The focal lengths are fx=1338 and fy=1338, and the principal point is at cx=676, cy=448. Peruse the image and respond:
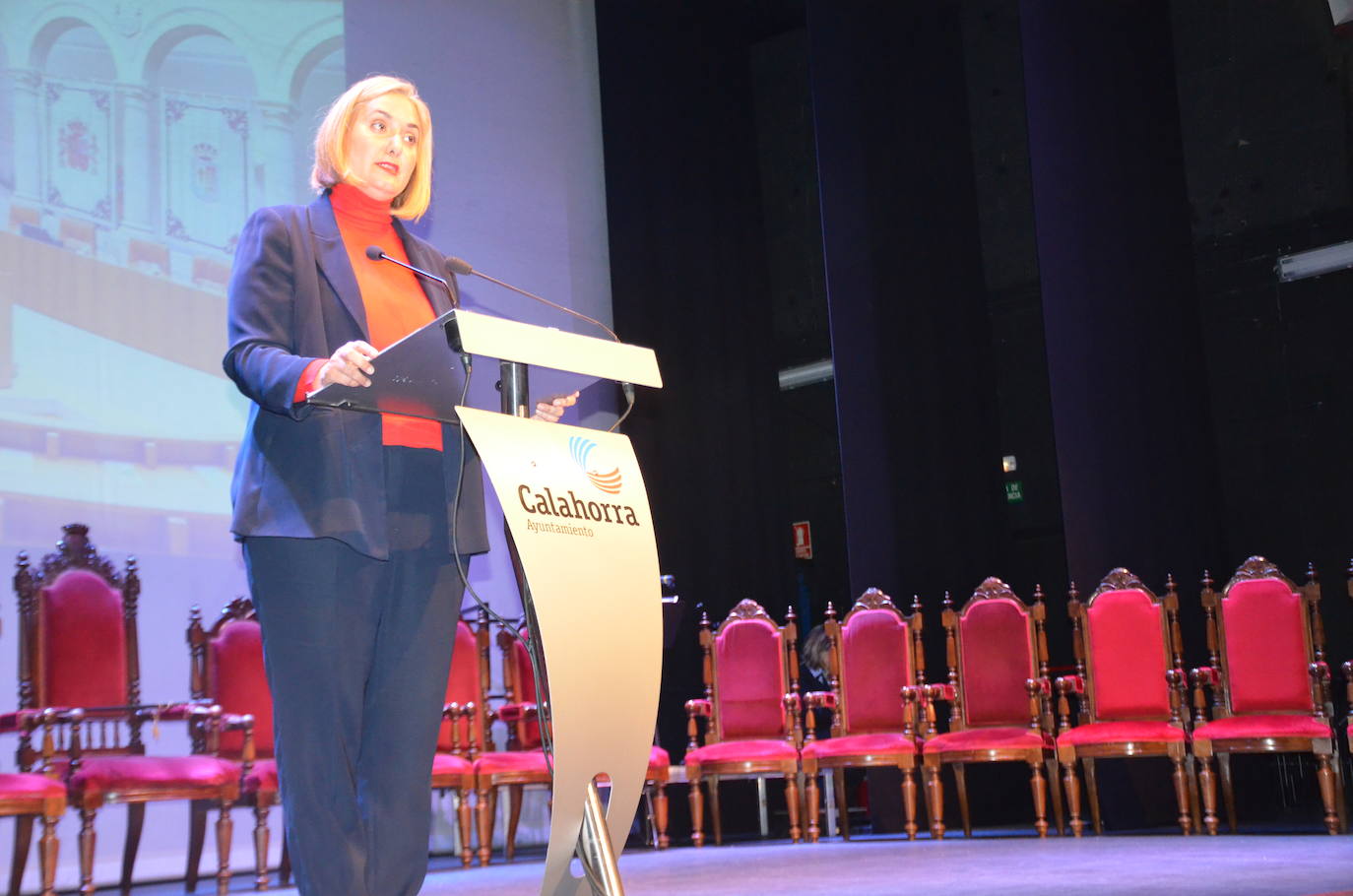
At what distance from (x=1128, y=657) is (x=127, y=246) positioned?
13.4ft

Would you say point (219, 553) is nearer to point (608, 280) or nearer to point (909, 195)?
point (608, 280)

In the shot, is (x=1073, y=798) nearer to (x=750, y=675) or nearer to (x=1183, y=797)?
Answer: (x=1183, y=797)

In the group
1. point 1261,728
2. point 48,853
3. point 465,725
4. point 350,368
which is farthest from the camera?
point 465,725

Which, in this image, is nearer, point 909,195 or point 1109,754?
point 1109,754

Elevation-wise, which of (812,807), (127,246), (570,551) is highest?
(127,246)

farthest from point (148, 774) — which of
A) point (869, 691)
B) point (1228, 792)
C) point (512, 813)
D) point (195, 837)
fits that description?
point (1228, 792)

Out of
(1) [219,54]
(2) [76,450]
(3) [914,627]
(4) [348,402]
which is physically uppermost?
(1) [219,54]

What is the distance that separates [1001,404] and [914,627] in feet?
11.0

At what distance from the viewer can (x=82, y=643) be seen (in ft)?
14.5

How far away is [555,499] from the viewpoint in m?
1.61

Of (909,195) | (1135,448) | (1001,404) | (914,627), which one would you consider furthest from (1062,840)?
(1001,404)

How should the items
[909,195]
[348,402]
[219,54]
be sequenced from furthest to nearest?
[909,195] < [219,54] < [348,402]

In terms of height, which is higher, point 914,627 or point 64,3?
point 64,3

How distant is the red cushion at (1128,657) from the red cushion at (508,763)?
2.14 metres
